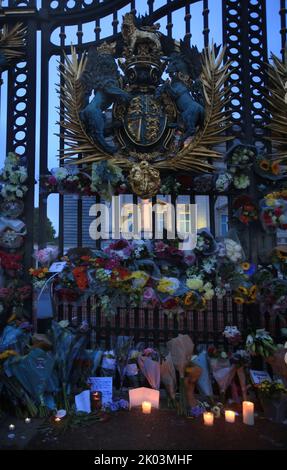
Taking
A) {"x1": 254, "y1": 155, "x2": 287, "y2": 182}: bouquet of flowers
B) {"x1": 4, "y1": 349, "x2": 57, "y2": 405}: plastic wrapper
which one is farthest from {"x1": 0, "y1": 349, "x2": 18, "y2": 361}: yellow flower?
{"x1": 254, "y1": 155, "x2": 287, "y2": 182}: bouquet of flowers

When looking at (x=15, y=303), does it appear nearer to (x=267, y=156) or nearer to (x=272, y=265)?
(x=272, y=265)

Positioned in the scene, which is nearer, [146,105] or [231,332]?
[231,332]

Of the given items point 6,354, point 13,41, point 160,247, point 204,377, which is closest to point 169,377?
point 204,377

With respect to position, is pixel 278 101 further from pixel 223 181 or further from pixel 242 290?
pixel 242 290

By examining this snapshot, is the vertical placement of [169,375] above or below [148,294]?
below

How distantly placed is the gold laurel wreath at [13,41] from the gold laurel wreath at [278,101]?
3.49m

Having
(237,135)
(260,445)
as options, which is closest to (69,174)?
(237,135)

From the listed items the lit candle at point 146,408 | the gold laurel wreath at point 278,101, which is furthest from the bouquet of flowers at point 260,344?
the gold laurel wreath at point 278,101

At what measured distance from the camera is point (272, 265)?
14.5 feet

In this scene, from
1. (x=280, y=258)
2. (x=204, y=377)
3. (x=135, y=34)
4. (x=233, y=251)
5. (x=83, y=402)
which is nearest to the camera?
(x=83, y=402)

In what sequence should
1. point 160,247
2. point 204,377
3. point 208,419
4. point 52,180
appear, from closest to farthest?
1. point 208,419
2. point 204,377
3. point 160,247
4. point 52,180

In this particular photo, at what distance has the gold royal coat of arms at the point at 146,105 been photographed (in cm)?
453

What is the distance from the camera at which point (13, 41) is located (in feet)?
16.4

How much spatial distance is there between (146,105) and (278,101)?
1712 millimetres
